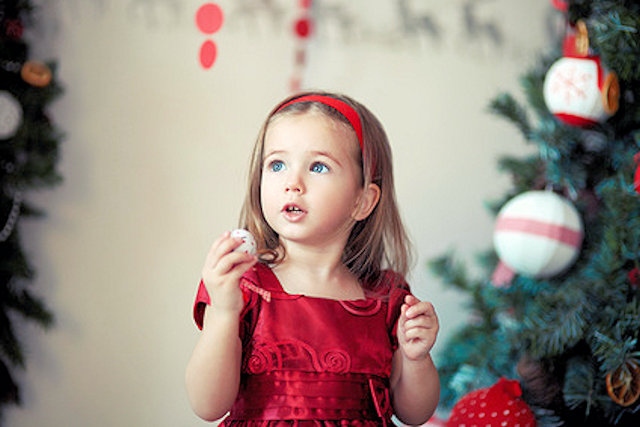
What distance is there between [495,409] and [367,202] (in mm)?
522

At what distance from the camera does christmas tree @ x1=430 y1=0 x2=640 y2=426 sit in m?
1.35

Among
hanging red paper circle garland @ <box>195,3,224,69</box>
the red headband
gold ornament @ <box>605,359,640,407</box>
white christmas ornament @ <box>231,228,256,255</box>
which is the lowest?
gold ornament @ <box>605,359,640,407</box>

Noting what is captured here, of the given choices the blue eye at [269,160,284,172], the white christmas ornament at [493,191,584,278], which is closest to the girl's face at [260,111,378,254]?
the blue eye at [269,160,284,172]

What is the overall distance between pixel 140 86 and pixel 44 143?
25 cm

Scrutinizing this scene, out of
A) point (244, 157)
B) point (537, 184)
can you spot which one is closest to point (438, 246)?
point (537, 184)

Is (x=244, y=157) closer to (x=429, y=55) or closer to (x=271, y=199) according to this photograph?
(x=429, y=55)

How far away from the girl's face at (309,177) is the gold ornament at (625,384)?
0.62 meters

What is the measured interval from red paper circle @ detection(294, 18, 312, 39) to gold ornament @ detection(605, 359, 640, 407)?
1000mm

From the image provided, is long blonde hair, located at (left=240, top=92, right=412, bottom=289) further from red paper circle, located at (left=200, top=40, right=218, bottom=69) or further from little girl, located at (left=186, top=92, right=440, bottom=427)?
red paper circle, located at (left=200, top=40, right=218, bottom=69)

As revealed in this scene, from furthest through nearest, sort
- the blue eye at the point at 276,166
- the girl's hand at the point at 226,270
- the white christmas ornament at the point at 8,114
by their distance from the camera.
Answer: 1. the white christmas ornament at the point at 8,114
2. the blue eye at the point at 276,166
3. the girl's hand at the point at 226,270

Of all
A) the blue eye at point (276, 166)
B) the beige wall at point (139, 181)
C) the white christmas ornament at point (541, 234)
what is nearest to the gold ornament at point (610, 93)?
the white christmas ornament at point (541, 234)

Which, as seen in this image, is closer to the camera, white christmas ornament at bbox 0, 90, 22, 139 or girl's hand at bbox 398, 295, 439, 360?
girl's hand at bbox 398, 295, 439, 360

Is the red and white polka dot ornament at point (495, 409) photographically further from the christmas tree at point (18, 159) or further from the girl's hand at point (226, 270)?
the christmas tree at point (18, 159)

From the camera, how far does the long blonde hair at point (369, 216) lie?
110 cm
